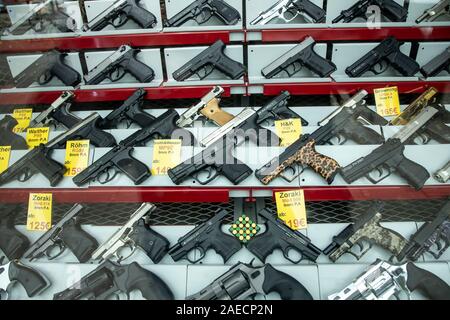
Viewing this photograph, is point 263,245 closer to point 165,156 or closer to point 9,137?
point 165,156

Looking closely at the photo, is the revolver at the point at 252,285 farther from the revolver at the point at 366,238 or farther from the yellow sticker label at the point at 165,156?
the yellow sticker label at the point at 165,156

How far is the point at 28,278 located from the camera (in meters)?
2.38

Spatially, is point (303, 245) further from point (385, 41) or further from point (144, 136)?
point (385, 41)

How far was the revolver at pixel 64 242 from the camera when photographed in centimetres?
261

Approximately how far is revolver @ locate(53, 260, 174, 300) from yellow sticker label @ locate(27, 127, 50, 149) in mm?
1158

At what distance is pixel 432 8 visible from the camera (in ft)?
10.6

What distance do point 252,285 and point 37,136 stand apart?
189 cm

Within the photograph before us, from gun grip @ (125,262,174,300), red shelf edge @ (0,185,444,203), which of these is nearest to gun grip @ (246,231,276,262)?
red shelf edge @ (0,185,444,203)

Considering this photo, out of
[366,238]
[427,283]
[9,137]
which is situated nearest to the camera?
[427,283]

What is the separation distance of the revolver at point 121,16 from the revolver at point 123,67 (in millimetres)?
214

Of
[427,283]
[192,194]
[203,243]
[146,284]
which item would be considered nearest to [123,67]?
[192,194]

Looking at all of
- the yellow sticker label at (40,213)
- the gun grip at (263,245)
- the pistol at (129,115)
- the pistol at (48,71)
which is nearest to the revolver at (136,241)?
the yellow sticker label at (40,213)
